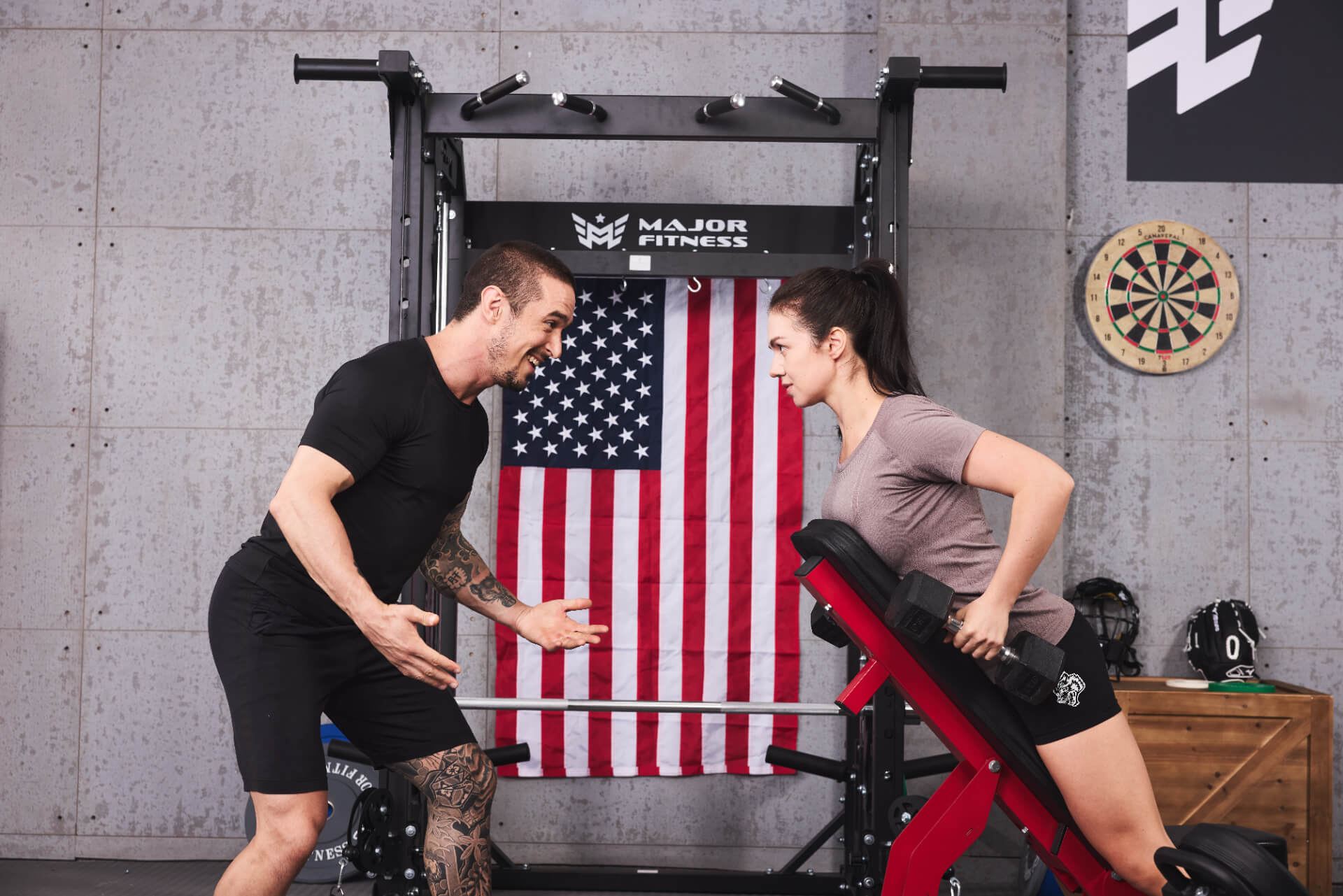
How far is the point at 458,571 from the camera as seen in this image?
219cm

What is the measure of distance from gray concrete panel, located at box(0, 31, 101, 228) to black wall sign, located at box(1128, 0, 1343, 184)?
4.12m

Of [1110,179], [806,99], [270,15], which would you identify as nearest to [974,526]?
[806,99]

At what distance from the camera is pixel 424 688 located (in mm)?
2035

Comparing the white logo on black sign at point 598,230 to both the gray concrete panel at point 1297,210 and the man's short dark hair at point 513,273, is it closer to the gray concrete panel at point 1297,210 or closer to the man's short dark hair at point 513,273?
the man's short dark hair at point 513,273

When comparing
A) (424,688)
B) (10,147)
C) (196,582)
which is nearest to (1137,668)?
(424,688)

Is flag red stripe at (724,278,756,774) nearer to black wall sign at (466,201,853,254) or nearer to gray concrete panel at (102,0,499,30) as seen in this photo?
black wall sign at (466,201,853,254)

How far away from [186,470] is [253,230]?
3.18ft

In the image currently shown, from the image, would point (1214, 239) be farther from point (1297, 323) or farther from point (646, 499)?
point (646, 499)

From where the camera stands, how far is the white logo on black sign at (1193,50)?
362cm

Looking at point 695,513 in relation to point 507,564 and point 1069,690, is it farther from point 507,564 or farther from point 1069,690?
point 1069,690

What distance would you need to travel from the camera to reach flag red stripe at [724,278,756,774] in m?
3.40

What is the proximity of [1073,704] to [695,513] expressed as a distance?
74.6 inches

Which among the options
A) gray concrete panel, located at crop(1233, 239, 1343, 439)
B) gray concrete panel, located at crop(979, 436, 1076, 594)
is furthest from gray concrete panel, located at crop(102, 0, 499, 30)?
gray concrete panel, located at crop(1233, 239, 1343, 439)

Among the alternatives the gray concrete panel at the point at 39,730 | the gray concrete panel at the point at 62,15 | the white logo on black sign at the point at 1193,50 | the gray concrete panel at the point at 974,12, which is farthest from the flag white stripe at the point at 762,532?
the gray concrete panel at the point at 62,15
